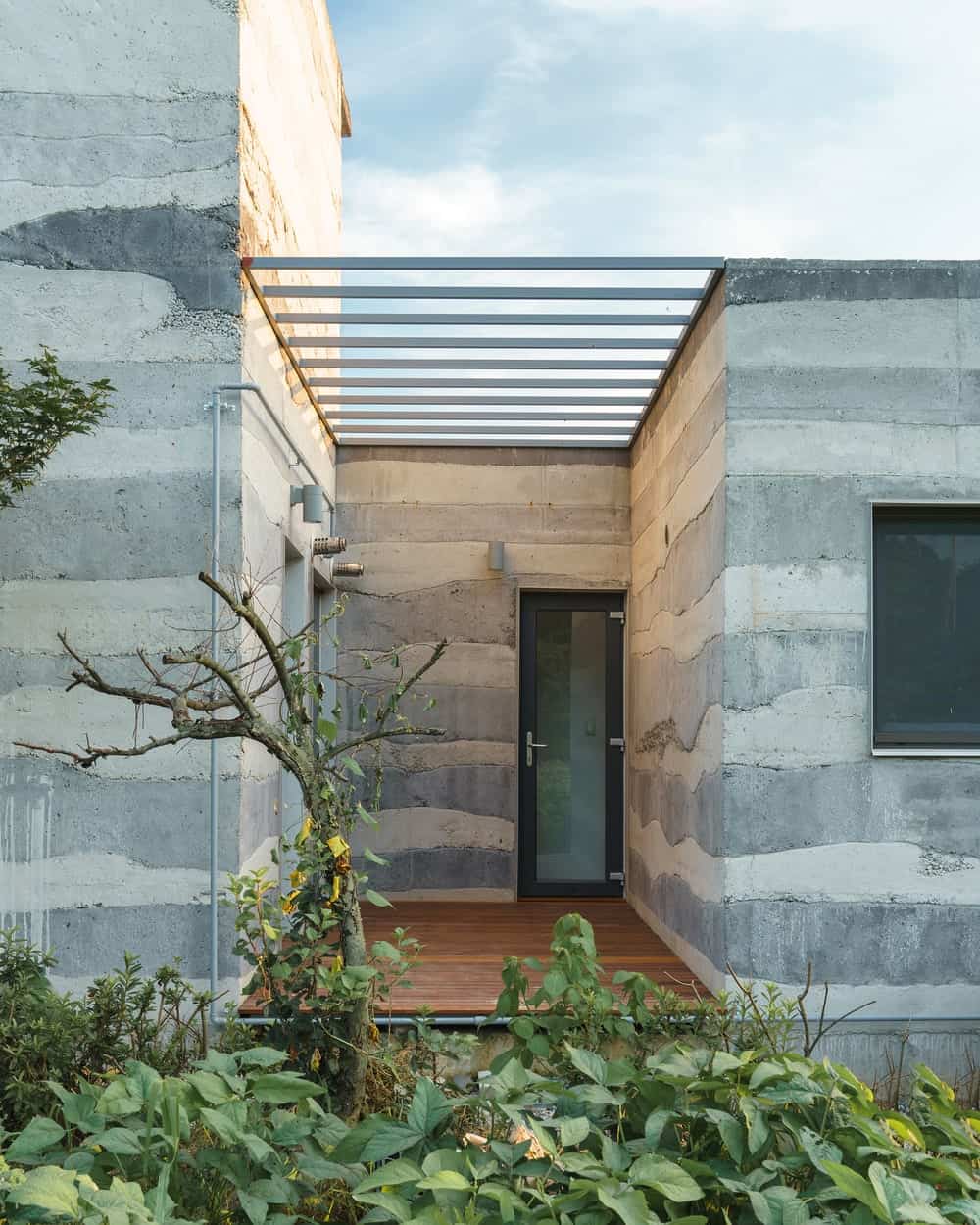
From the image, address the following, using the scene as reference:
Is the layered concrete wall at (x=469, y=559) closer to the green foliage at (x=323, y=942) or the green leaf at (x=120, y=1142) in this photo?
the green foliage at (x=323, y=942)

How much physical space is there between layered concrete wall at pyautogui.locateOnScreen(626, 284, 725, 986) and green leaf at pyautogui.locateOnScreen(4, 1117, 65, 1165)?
2984 mm

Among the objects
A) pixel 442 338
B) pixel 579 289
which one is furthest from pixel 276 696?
pixel 579 289

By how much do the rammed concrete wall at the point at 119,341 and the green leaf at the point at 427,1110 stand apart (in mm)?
2376

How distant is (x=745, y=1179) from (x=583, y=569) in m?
5.72

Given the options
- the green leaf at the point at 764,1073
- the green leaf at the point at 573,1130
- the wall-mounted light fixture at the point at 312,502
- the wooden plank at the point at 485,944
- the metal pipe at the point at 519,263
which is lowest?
the wooden plank at the point at 485,944

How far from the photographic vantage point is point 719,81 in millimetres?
9516

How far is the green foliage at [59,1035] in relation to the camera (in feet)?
10.5

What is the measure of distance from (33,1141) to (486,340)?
13.5 ft

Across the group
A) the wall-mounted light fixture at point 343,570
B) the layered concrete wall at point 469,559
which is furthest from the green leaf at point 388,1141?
the layered concrete wall at point 469,559

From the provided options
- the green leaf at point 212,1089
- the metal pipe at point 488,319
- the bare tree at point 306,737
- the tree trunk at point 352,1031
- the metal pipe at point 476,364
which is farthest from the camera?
the metal pipe at point 476,364

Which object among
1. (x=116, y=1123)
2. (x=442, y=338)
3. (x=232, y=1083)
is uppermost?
(x=442, y=338)

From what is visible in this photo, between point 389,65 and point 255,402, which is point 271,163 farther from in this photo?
point 389,65

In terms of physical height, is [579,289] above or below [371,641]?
above

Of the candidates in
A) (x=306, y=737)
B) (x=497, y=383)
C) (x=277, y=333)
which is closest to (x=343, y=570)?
(x=497, y=383)
